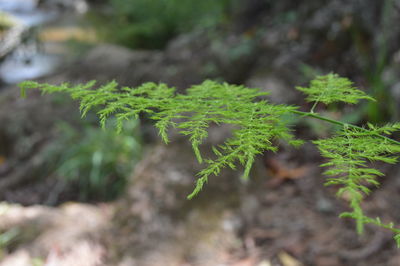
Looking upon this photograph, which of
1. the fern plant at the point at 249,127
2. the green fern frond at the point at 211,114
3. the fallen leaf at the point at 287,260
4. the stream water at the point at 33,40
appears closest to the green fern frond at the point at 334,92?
the fern plant at the point at 249,127

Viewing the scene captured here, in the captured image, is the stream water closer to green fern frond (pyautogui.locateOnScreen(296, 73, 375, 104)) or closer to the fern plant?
the fern plant

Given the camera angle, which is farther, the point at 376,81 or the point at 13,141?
the point at 13,141

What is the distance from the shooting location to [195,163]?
2951 millimetres

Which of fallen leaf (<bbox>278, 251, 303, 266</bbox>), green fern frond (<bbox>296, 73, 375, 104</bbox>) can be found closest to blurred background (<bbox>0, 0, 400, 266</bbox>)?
fallen leaf (<bbox>278, 251, 303, 266</bbox>)

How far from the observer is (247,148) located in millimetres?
811

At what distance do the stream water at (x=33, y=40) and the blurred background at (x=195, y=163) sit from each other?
8 cm

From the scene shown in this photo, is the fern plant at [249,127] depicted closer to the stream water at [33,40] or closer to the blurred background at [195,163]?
the blurred background at [195,163]

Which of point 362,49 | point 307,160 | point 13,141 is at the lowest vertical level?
point 13,141

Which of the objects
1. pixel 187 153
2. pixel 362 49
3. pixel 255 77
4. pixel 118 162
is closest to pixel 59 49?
pixel 118 162

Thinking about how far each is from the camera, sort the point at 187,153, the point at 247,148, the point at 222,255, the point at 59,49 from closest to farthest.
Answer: the point at 247,148, the point at 222,255, the point at 187,153, the point at 59,49

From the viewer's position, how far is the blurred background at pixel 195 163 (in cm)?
235

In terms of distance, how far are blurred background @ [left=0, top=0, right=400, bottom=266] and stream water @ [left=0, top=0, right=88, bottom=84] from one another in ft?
0.27

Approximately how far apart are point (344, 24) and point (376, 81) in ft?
4.41

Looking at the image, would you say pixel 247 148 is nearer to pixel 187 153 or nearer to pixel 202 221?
pixel 202 221
